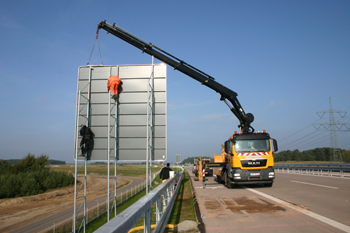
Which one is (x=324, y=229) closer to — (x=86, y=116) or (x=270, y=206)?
(x=270, y=206)

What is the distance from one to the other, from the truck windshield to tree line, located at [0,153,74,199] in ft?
154

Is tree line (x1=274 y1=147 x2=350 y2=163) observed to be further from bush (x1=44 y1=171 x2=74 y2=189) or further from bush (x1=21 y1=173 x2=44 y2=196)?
bush (x1=21 y1=173 x2=44 y2=196)

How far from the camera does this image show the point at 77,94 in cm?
915

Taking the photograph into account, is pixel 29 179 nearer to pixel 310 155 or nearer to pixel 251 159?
pixel 251 159

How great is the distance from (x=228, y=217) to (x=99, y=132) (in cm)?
497

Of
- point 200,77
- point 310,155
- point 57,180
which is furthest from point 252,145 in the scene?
point 310,155

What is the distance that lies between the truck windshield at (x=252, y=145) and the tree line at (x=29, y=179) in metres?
46.8

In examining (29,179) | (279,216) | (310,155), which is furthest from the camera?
(310,155)

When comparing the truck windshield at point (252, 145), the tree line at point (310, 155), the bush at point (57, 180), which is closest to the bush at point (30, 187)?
the bush at point (57, 180)

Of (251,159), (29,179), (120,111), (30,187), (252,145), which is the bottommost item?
(30,187)

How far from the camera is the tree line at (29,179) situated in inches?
1870

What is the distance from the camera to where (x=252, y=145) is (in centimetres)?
1508

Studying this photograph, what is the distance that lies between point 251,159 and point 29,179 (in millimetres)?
48954

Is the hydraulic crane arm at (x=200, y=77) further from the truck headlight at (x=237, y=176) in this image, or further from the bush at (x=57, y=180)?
the bush at (x=57, y=180)
